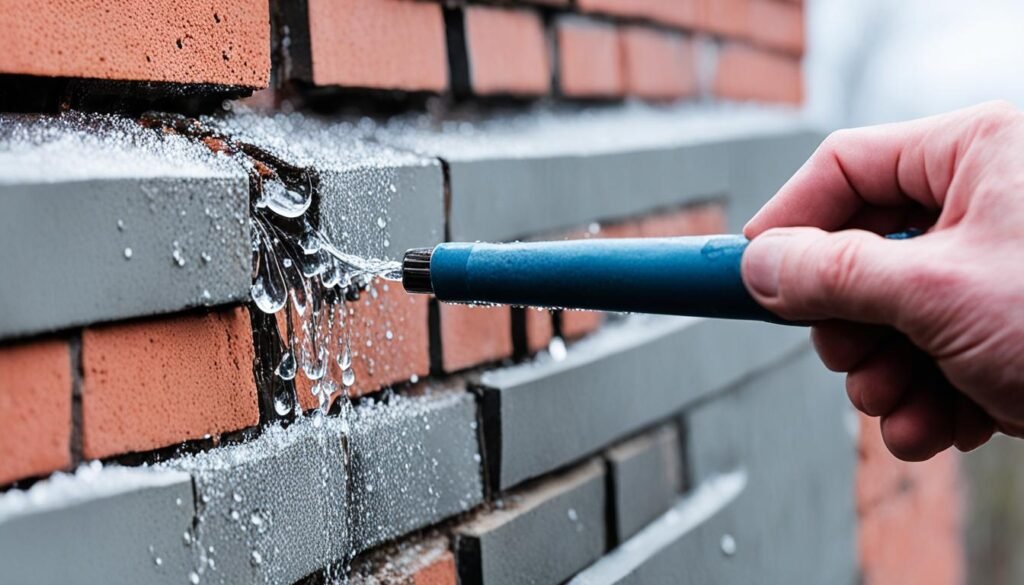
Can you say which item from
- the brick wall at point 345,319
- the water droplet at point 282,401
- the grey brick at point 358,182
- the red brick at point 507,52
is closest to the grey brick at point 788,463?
the brick wall at point 345,319

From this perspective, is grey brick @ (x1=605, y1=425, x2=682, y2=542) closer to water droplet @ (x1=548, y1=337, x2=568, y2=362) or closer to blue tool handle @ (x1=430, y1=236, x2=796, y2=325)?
water droplet @ (x1=548, y1=337, x2=568, y2=362)

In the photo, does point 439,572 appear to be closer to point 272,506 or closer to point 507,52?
point 272,506

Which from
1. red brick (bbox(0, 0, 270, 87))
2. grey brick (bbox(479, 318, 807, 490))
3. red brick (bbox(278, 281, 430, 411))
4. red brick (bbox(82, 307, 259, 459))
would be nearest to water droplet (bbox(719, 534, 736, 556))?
grey brick (bbox(479, 318, 807, 490))

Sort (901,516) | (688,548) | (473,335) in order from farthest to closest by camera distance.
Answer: (901,516) < (688,548) < (473,335)

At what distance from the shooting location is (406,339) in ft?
3.52

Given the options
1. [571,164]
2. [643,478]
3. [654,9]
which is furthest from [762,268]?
[654,9]

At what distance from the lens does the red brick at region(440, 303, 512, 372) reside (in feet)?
3.72

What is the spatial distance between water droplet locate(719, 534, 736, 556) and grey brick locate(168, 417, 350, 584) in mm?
782

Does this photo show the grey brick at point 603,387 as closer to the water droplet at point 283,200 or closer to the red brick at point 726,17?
the water droplet at point 283,200

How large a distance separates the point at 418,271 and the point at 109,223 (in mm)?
250

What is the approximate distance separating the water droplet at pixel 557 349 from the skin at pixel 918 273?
403 millimetres

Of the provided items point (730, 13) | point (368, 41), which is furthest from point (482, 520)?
point (730, 13)

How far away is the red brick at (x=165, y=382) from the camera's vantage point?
760 millimetres

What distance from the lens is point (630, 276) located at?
2.38 ft
